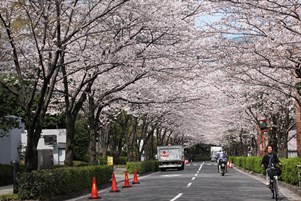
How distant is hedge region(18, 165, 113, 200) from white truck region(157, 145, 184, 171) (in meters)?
27.8

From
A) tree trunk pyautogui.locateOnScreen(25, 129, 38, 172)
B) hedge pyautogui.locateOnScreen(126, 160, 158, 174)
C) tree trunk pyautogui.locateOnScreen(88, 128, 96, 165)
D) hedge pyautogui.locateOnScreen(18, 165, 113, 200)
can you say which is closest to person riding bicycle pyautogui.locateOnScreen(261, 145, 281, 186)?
hedge pyautogui.locateOnScreen(18, 165, 113, 200)

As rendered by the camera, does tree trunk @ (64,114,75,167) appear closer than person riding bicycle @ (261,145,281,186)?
No

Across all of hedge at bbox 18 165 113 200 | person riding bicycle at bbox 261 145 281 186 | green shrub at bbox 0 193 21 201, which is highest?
person riding bicycle at bbox 261 145 281 186

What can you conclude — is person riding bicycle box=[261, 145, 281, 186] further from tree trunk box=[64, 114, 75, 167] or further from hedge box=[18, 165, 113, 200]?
tree trunk box=[64, 114, 75, 167]

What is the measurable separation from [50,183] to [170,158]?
32548 millimetres

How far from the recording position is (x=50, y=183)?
1534 cm

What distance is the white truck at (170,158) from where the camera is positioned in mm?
46969

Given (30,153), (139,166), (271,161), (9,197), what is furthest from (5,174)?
(271,161)

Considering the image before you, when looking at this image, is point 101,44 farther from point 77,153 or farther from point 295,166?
point 77,153

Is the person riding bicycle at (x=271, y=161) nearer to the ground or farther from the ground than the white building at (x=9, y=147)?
nearer to the ground

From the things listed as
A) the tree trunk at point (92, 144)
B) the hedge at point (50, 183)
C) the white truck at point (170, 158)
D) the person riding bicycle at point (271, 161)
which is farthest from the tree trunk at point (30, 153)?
the white truck at point (170, 158)

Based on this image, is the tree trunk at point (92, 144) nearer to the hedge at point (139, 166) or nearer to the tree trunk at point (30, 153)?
the tree trunk at point (30, 153)

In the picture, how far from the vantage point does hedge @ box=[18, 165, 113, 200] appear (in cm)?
1488

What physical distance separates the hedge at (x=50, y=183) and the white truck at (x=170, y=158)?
27.8 metres
